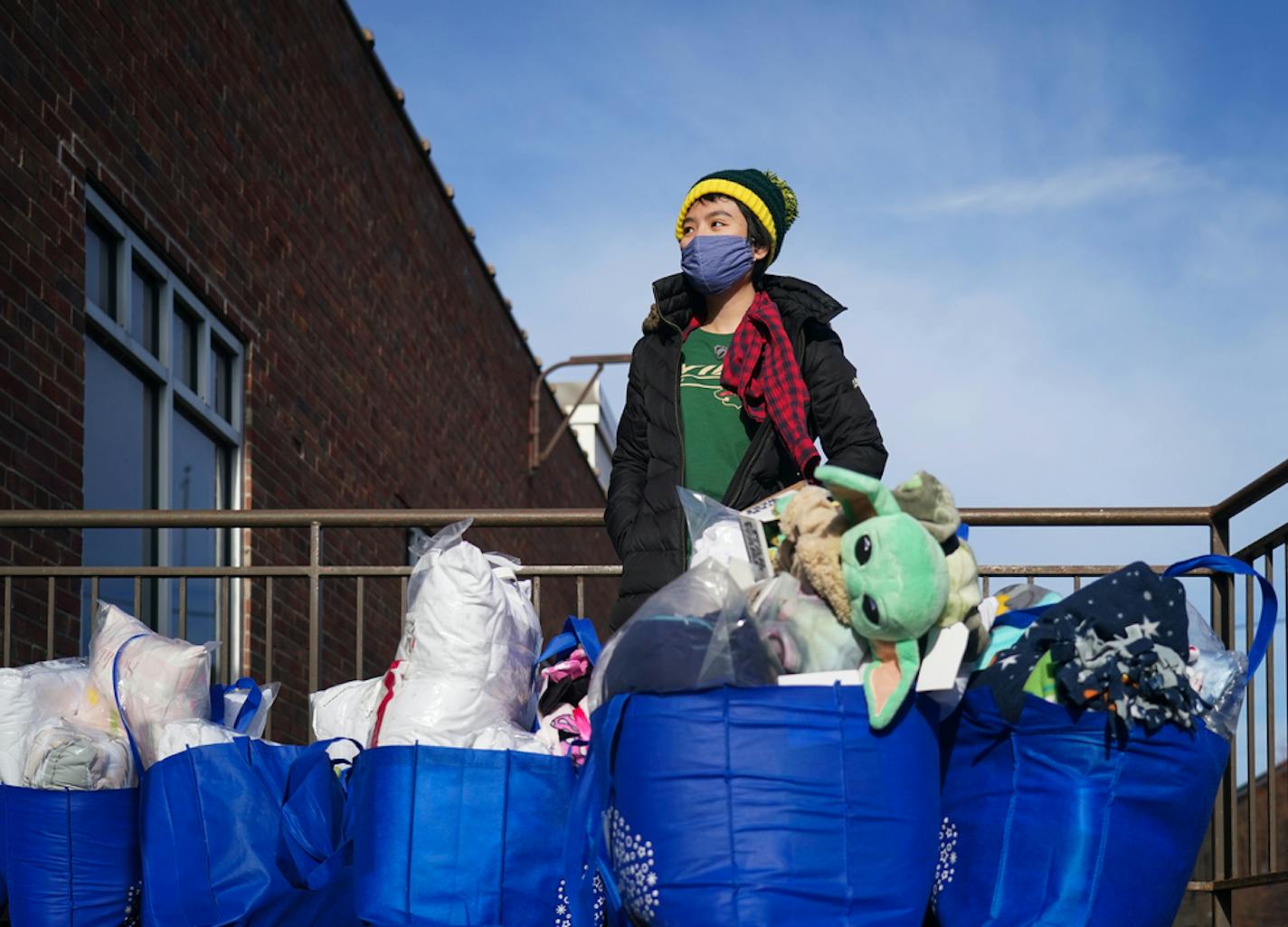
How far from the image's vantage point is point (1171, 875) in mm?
3305

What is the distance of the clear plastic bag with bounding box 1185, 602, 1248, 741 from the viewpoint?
11.1ft

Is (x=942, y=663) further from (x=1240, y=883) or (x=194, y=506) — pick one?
(x=194, y=506)

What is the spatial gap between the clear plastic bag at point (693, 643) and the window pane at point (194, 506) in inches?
209

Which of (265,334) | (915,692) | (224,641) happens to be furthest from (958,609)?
(265,334)

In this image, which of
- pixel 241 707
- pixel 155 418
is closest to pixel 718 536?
pixel 241 707

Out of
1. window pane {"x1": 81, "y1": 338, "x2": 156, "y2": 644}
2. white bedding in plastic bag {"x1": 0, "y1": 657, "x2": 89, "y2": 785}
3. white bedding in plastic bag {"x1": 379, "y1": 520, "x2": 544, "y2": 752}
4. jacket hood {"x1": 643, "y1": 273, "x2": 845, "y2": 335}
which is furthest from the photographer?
window pane {"x1": 81, "y1": 338, "x2": 156, "y2": 644}

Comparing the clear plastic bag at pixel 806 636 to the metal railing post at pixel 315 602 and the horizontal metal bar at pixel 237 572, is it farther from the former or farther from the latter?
the metal railing post at pixel 315 602

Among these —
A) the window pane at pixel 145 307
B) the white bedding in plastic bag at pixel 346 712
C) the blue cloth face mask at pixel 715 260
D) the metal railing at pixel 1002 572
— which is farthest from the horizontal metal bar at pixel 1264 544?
the window pane at pixel 145 307

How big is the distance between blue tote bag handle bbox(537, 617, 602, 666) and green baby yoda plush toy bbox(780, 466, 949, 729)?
89cm

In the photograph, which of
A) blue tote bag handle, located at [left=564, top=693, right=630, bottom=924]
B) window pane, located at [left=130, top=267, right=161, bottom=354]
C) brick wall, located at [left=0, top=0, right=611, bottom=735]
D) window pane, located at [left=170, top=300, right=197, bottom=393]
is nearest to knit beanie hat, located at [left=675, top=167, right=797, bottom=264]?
blue tote bag handle, located at [left=564, top=693, right=630, bottom=924]

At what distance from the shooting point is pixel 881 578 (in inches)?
118

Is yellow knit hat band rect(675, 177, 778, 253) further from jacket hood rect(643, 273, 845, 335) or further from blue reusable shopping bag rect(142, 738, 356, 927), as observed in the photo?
blue reusable shopping bag rect(142, 738, 356, 927)

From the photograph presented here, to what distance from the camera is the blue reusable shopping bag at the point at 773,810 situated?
3025 millimetres

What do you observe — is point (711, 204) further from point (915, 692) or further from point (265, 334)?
point (265, 334)
